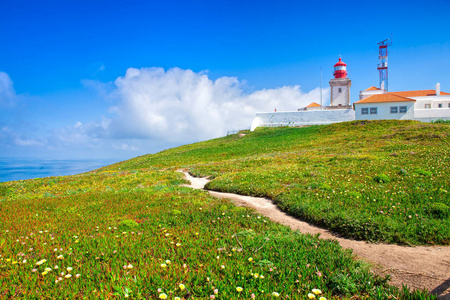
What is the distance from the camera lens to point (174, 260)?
5.59m

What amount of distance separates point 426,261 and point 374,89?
293 ft

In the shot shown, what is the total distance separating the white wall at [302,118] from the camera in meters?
65.6

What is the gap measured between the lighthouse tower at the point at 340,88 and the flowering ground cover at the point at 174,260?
272 feet

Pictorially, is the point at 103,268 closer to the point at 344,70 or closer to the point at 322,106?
the point at 322,106

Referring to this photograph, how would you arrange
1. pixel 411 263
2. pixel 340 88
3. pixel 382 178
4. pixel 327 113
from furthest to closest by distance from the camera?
1. pixel 340 88
2. pixel 327 113
3. pixel 382 178
4. pixel 411 263

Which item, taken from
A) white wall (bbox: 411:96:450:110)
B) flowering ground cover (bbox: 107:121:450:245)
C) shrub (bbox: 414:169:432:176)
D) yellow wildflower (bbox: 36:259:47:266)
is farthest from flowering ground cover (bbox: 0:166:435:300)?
white wall (bbox: 411:96:450:110)

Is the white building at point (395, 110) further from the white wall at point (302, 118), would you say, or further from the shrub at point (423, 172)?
the shrub at point (423, 172)

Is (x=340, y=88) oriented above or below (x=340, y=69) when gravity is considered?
below

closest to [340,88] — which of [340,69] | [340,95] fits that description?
[340,95]

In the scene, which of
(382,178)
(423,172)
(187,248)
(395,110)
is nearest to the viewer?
(187,248)

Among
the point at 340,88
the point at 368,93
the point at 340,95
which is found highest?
the point at 340,88

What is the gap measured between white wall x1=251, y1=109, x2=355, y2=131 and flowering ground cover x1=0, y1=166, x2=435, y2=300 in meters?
61.1

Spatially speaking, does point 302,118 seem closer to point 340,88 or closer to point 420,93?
point 340,88

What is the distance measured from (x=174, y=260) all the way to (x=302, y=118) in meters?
67.8
